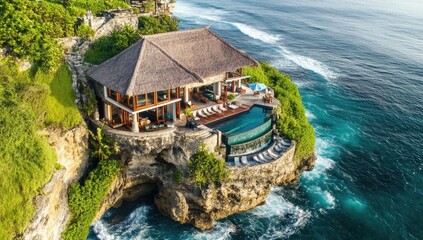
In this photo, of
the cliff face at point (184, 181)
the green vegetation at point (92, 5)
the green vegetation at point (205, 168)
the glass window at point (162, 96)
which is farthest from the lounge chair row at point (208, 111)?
the green vegetation at point (92, 5)

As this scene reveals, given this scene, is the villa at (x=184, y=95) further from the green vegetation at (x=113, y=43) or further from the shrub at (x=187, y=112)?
the green vegetation at (x=113, y=43)

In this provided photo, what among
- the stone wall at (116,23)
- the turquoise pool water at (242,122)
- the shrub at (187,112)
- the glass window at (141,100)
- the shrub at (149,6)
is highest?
the shrub at (149,6)

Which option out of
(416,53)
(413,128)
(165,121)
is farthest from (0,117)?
(416,53)

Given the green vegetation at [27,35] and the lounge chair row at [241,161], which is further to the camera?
the lounge chair row at [241,161]

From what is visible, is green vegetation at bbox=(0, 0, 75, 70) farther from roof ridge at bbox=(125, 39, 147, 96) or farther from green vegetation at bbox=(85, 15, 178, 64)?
roof ridge at bbox=(125, 39, 147, 96)

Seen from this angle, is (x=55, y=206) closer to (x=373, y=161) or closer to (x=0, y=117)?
(x=0, y=117)

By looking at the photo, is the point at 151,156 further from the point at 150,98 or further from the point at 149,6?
the point at 149,6

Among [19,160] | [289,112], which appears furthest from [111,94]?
[289,112]
